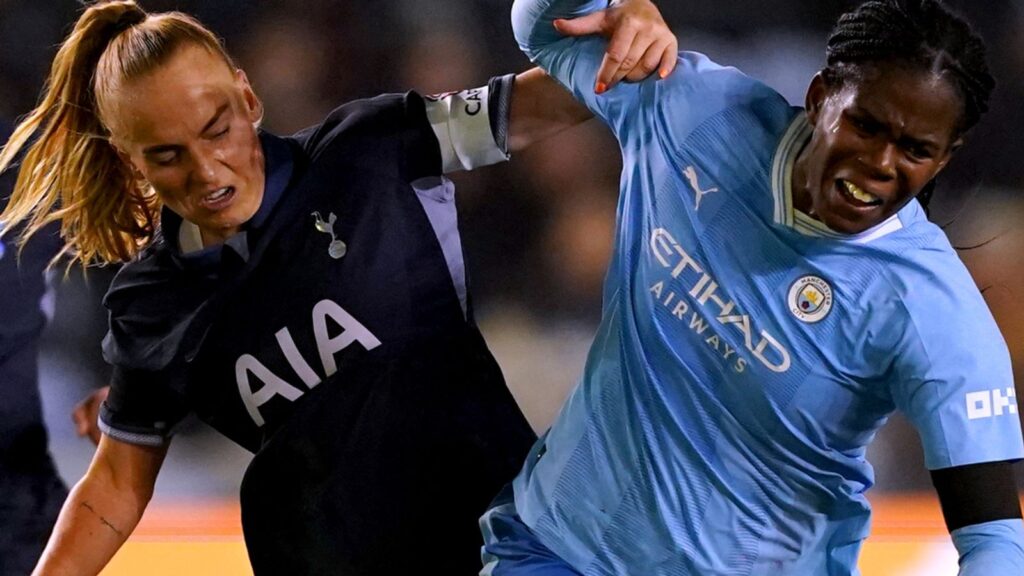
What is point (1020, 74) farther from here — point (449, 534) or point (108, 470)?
point (108, 470)

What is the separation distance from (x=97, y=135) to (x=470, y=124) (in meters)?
0.42

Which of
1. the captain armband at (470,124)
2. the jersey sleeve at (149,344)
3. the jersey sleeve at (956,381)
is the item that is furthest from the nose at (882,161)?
the jersey sleeve at (149,344)

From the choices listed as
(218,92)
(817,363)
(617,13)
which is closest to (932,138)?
(817,363)

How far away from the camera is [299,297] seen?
1.50m

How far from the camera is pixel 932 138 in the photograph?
108 centimetres

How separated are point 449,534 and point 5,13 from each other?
1.05 metres

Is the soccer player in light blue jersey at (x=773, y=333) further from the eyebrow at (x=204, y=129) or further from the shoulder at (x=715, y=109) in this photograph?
the eyebrow at (x=204, y=129)

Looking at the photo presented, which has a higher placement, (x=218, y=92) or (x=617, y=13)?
(x=617, y=13)

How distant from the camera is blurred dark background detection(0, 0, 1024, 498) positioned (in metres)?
1.89

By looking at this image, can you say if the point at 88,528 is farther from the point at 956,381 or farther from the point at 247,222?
the point at 956,381

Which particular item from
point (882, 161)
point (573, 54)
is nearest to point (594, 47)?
point (573, 54)

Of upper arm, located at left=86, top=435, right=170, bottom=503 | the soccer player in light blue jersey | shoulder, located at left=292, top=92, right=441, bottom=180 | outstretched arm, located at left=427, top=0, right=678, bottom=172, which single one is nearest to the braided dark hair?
→ the soccer player in light blue jersey

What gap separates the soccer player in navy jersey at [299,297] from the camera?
Result: 4.80 feet

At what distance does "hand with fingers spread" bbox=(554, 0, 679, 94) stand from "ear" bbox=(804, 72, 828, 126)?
0.15 metres
